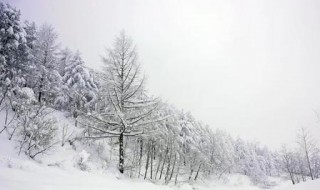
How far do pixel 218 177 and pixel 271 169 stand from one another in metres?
66.3

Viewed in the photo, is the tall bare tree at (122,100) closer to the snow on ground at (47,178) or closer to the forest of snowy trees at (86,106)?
the forest of snowy trees at (86,106)

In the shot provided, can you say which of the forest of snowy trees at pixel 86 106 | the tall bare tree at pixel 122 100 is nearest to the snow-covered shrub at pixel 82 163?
the forest of snowy trees at pixel 86 106

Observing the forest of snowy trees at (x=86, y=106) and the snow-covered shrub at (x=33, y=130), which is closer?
the forest of snowy trees at (x=86, y=106)

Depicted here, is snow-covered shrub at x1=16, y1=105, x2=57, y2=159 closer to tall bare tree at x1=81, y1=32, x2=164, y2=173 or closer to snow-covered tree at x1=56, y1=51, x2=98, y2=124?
tall bare tree at x1=81, y1=32, x2=164, y2=173

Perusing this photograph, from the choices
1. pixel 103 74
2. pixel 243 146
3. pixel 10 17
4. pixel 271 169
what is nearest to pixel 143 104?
pixel 103 74

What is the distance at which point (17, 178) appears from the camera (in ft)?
16.0

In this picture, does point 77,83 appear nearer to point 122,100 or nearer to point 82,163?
point 122,100

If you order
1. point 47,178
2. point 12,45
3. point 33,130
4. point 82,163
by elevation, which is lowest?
point 82,163

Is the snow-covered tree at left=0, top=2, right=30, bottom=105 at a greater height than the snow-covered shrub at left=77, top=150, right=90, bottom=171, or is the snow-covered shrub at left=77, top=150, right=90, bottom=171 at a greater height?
the snow-covered tree at left=0, top=2, right=30, bottom=105

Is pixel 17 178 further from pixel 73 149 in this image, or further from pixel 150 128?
pixel 73 149

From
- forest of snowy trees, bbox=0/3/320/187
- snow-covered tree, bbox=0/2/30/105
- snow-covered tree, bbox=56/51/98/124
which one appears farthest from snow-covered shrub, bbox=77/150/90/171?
snow-covered tree, bbox=56/51/98/124

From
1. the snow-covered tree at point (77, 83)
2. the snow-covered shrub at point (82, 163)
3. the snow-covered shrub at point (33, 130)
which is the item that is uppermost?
the snow-covered tree at point (77, 83)

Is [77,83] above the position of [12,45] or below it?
below

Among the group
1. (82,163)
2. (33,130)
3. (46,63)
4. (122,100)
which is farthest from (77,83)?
(82,163)
